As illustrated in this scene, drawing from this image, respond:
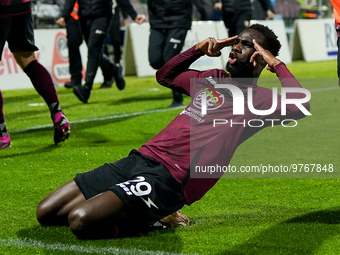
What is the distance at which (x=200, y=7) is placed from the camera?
57.5 feet

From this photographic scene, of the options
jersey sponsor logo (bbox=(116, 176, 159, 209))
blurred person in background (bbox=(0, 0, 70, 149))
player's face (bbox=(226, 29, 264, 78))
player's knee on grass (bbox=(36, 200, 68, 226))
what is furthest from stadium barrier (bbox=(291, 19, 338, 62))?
jersey sponsor logo (bbox=(116, 176, 159, 209))

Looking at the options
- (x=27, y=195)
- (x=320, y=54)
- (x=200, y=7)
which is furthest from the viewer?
(x=320, y=54)

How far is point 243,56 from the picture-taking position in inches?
143

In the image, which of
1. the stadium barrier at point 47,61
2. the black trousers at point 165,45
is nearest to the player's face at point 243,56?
the black trousers at point 165,45

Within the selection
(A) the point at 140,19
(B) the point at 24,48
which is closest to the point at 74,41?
(A) the point at 140,19

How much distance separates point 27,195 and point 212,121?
62.2 inches

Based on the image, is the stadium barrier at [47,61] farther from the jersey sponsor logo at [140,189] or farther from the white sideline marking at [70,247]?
the jersey sponsor logo at [140,189]

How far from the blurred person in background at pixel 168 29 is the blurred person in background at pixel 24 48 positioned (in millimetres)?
2973

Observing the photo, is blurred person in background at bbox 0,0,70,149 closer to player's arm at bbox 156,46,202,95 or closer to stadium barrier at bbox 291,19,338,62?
player's arm at bbox 156,46,202,95

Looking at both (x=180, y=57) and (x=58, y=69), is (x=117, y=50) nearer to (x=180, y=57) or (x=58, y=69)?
(x=58, y=69)

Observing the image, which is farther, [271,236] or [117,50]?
[117,50]

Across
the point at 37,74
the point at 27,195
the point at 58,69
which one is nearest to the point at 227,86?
the point at 27,195

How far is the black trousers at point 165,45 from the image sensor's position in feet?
29.1

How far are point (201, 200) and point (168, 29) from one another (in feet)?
16.3
